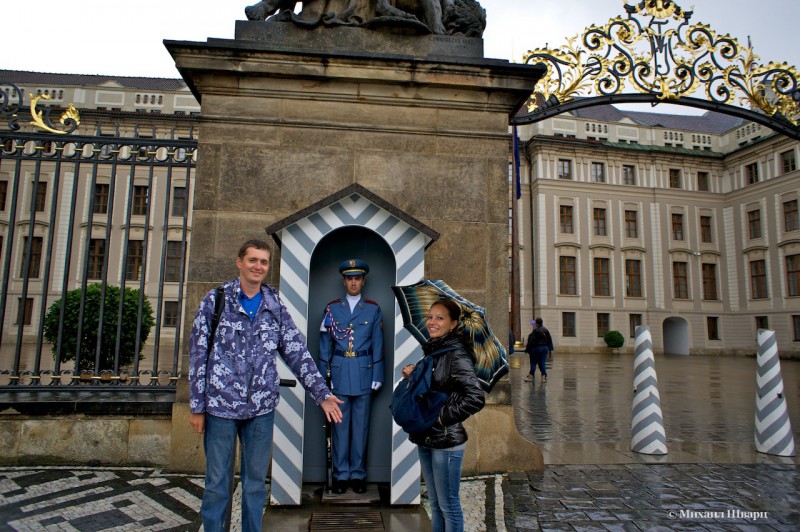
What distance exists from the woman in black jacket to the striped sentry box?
1.32 metres

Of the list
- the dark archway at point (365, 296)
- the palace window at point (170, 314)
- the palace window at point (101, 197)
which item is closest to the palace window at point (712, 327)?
the palace window at point (170, 314)

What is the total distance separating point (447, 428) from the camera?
3.24 metres

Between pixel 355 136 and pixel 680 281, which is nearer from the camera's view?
pixel 355 136

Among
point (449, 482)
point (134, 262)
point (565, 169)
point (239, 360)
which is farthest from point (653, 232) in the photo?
point (239, 360)

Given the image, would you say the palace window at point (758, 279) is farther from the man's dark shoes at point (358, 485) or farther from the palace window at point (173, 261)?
the man's dark shoes at point (358, 485)

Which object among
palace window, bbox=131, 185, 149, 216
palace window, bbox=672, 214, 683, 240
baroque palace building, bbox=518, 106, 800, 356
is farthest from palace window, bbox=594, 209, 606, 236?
palace window, bbox=131, 185, 149, 216

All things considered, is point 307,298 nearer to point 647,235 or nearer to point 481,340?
point 481,340

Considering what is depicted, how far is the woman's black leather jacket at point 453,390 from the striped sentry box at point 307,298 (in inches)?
59.8

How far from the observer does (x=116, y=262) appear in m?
27.3

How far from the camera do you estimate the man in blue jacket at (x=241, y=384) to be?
3.25 m

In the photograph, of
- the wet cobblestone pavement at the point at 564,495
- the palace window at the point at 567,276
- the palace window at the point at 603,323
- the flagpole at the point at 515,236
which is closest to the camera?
the wet cobblestone pavement at the point at 564,495

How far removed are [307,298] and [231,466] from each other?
6.15ft

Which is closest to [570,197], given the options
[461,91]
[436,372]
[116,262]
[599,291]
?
[599,291]

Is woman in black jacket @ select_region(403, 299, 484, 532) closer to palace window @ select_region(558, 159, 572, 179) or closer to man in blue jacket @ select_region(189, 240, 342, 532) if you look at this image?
man in blue jacket @ select_region(189, 240, 342, 532)
